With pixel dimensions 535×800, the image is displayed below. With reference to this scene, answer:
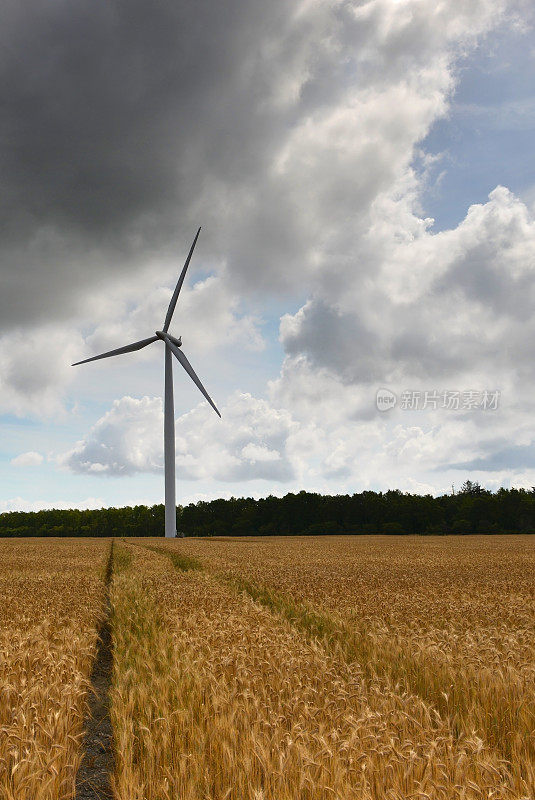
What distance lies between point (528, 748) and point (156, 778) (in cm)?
371

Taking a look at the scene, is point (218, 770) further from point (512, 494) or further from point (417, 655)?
point (512, 494)

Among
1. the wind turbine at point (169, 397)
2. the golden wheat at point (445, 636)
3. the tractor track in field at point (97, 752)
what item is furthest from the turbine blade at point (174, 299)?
the tractor track in field at point (97, 752)

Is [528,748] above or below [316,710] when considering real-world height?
below

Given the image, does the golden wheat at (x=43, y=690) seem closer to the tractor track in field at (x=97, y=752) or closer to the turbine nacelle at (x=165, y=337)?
the tractor track in field at (x=97, y=752)

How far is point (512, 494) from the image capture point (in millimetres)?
133625

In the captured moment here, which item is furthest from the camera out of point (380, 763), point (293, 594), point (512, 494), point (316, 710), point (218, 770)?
point (512, 494)

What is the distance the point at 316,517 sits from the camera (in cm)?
14312

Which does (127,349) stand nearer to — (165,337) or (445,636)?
(165,337)

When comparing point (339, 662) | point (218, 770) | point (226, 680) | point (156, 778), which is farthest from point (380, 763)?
point (339, 662)

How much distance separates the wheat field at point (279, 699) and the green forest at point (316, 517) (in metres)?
124

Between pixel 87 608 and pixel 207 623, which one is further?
pixel 87 608

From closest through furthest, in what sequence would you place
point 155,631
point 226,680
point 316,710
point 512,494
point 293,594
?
point 316,710, point 226,680, point 155,631, point 293,594, point 512,494

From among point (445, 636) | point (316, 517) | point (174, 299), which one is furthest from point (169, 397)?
point (316, 517)

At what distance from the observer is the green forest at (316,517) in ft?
429
